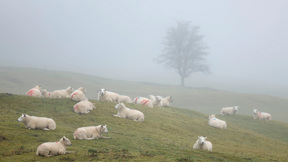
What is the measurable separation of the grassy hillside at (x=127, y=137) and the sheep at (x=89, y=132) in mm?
351

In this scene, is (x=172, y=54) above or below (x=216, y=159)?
above

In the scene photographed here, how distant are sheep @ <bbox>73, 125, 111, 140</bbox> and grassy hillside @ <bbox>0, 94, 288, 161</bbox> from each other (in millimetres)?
351

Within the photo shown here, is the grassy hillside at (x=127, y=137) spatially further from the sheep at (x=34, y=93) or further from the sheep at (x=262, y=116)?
Result: the sheep at (x=262, y=116)

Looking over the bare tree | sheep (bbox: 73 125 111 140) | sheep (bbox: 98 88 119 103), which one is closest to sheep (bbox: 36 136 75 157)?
sheep (bbox: 73 125 111 140)

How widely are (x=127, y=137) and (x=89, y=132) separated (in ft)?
6.53

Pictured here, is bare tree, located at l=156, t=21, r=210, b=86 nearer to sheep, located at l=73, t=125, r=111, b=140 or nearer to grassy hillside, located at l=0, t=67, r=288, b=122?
grassy hillside, located at l=0, t=67, r=288, b=122

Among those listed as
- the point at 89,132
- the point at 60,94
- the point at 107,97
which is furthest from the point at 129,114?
the point at 60,94

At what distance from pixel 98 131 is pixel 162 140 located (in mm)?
3501

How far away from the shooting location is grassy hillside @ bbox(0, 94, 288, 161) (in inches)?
392

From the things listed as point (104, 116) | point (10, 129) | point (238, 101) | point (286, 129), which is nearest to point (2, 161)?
point (10, 129)

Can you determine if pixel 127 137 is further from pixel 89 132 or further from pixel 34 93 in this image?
pixel 34 93

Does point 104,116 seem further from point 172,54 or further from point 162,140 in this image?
point 172,54

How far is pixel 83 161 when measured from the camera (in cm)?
882

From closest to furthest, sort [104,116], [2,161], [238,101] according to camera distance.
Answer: [2,161]
[104,116]
[238,101]
